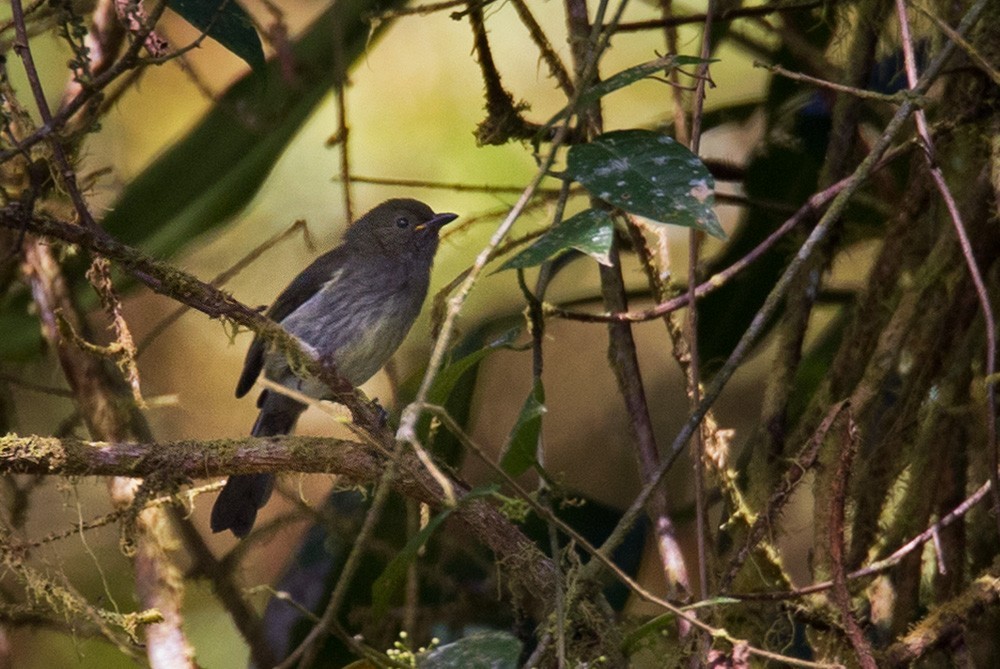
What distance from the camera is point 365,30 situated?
3434 millimetres

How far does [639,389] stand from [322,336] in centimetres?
151

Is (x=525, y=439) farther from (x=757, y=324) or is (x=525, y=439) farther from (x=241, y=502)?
(x=241, y=502)

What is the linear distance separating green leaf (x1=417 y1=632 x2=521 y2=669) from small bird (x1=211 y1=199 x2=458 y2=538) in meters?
1.76

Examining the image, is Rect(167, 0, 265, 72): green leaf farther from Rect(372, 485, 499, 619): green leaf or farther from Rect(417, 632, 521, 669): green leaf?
Rect(417, 632, 521, 669): green leaf

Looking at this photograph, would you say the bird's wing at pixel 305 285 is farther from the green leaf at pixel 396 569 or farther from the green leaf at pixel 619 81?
the green leaf at pixel 619 81

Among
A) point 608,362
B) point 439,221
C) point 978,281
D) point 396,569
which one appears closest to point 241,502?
point 608,362

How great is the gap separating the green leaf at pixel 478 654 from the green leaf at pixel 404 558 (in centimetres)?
17

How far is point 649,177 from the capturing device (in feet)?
6.66

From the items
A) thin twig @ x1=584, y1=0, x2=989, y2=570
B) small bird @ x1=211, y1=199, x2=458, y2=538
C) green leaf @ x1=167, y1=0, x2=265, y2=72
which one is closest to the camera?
thin twig @ x1=584, y1=0, x2=989, y2=570

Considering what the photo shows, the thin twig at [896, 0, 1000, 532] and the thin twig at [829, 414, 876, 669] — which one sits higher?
the thin twig at [896, 0, 1000, 532]

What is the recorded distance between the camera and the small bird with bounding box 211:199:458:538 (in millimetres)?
3748

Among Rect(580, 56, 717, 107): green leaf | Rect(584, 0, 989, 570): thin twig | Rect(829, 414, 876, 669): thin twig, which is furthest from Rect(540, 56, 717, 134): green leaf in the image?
Rect(829, 414, 876, 669): thin twig

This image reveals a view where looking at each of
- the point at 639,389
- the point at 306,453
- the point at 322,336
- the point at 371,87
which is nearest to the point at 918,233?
the point at 639,389

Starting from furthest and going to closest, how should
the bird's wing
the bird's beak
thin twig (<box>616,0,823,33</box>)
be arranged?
the bird's beak < the bird's wing < thin twig (<box>616,0,823,33</box>)
